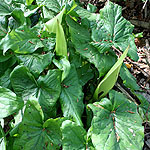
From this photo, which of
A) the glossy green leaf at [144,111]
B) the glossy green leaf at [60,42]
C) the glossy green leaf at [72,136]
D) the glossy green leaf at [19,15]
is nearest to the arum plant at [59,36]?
the glossy green leaf at [60,42]

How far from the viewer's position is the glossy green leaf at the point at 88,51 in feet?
4.00

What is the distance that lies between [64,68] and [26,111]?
1.07 ft

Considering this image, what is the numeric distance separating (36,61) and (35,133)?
0.43m

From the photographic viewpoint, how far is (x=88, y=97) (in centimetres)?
140

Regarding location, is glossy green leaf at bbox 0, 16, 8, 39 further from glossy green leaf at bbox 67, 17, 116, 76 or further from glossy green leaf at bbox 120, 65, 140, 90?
glossy green leaf at bbox 120, 65, 140, 90

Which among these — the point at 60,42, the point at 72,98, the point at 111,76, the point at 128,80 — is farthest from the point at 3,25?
the point at 128,80

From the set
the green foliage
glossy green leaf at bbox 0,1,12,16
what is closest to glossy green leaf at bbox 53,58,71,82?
the green foliage

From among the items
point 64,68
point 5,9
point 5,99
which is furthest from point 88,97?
point 5,9

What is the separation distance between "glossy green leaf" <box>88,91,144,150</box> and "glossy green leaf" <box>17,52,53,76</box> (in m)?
0.38

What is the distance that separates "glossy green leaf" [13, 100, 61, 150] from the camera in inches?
40.7

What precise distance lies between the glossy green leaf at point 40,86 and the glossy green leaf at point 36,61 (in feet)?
0.16

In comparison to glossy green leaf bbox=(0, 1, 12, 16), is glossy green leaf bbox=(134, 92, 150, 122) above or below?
below

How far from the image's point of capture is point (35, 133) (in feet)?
3.48

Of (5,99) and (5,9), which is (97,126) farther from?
(5,9)
